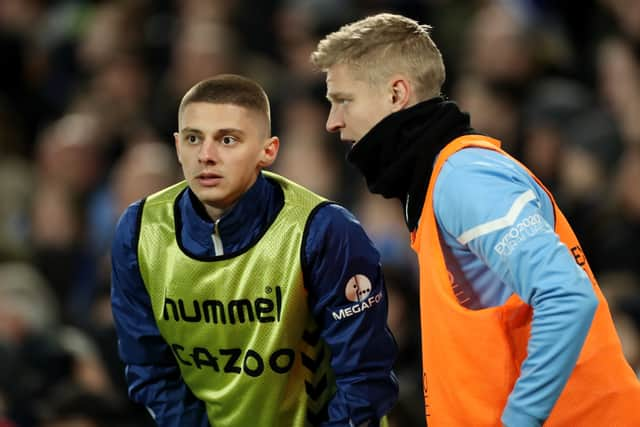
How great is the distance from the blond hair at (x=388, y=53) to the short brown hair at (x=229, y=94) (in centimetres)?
19

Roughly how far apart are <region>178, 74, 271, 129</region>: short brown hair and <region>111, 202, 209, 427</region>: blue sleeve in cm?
36

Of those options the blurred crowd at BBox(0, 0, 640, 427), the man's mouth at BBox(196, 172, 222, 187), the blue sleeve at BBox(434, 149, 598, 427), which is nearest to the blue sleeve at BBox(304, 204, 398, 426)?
the man's mouth at BBox(196, 172, 222, 187)

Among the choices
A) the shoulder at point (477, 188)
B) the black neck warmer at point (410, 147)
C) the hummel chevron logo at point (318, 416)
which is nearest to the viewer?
the shoulder at point (477, 188)

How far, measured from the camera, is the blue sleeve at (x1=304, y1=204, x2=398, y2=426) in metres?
3.14

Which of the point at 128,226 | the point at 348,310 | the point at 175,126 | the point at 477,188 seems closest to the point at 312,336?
the point at 348,310

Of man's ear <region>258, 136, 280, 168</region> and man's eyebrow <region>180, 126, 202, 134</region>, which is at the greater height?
man's eyebrow <region>180, 126, 202, 134</region>

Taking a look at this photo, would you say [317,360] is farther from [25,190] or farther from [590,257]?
[25,190]

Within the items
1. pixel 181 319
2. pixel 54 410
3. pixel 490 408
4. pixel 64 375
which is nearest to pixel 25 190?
pixel 64 375

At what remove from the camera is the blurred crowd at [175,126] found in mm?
5383

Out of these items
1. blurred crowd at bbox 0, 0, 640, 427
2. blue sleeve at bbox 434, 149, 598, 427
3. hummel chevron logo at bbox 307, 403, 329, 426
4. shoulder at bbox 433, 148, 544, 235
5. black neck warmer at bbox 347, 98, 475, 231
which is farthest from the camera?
blurred crowd at bbox 0, 0, 640, 427

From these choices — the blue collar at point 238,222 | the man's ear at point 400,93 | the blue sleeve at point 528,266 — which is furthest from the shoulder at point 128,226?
the blue sleeve at point 528,266

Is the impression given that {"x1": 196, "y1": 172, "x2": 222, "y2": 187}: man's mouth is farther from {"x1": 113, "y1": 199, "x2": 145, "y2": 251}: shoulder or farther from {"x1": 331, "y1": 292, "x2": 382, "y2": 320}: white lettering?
{"x1": 331, "y1": 292, "x2": 382, "y2": 320}: white lettering

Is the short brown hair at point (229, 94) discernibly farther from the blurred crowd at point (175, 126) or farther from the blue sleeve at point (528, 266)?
the blurred crowd at point (175, 126)

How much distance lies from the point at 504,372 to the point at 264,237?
27.3 inches
